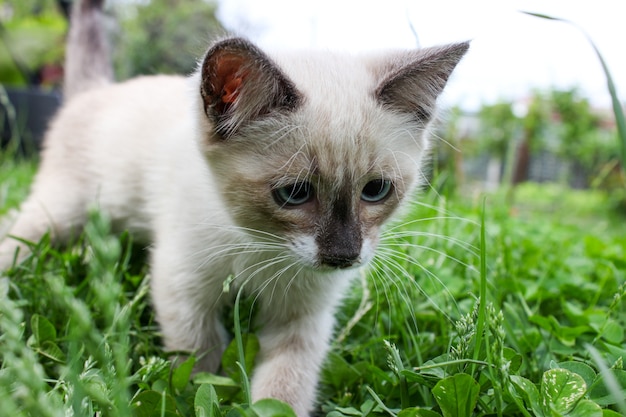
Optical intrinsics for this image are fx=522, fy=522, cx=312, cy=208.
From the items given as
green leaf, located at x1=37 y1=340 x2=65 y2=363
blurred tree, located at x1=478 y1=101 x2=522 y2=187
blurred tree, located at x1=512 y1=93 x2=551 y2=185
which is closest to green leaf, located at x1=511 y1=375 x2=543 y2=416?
green leaf, located at x1=37 y1=340 x2=65 y2=363

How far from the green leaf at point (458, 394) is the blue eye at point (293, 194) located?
1.81 ft

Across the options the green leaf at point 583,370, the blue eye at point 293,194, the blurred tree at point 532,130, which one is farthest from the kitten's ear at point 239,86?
the blurred tree at point 532,130

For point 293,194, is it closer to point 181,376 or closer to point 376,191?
point 376,191

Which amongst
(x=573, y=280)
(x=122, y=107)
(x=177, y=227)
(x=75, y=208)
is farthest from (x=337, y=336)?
(x=122, y=107)

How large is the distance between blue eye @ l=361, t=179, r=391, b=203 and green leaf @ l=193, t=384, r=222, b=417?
0.63 m

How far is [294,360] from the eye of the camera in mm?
1522

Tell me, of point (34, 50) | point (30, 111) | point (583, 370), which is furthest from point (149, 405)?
point (34, 50)

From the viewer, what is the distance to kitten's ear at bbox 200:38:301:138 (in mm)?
1250

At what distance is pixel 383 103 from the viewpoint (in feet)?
4.80

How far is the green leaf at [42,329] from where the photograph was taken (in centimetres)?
131

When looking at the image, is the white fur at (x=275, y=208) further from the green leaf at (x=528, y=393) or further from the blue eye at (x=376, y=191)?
the green leaf at (x=528, y=393)

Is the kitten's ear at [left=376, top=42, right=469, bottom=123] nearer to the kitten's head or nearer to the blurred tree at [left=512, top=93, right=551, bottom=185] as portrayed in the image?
the kitten's head

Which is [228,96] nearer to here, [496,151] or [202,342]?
[202,342]

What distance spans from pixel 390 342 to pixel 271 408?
0.56 m
